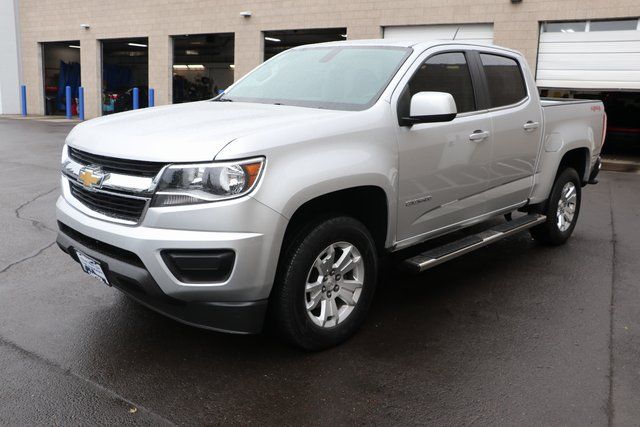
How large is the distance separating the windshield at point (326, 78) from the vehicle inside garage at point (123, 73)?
2412 centimetres

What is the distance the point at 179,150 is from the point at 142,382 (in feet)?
4.28

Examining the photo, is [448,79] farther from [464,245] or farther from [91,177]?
[91,177]

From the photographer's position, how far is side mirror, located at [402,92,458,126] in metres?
3.85

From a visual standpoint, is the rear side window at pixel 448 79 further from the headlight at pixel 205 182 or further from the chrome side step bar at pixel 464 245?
the headlight at pixel 205 182

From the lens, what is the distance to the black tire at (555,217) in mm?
6020

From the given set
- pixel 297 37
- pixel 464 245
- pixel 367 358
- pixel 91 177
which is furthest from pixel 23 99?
pixel 367 358

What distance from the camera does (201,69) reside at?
36.7 meters

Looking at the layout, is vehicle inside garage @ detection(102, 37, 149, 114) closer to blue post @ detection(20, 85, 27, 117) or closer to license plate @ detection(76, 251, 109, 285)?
blue post @ detection(20, 85, 27, 117)

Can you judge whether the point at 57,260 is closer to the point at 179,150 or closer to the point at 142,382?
the point at 142,382

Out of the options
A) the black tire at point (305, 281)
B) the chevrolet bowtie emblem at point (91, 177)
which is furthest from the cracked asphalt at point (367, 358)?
the chevrolet bowtie emblem at point (91, 177)

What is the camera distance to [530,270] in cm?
554

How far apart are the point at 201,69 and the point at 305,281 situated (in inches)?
1390

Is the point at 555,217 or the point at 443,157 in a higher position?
the point at 443,157

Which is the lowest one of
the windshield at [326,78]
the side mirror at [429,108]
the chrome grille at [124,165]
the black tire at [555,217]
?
the black tire at [555,217]
